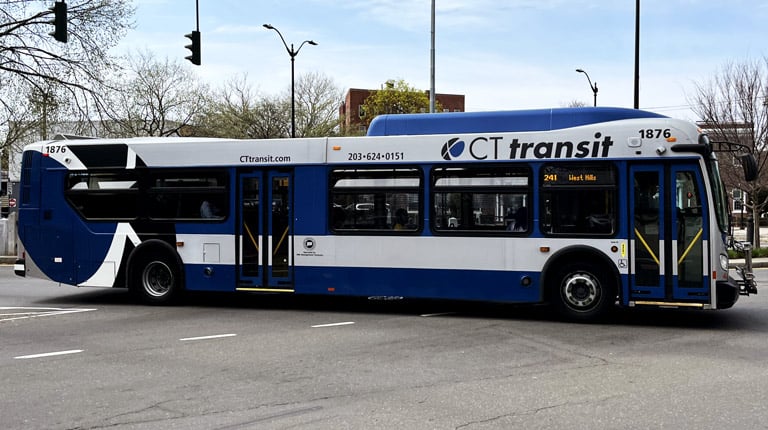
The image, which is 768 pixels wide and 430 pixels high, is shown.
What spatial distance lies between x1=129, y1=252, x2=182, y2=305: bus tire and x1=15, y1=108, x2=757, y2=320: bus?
0.02 meters

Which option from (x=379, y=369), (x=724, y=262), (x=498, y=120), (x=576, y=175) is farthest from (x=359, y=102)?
(x=379, y=369)

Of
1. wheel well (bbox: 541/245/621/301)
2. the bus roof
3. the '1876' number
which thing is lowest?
wheel well (bbox: 541/245/621/301)

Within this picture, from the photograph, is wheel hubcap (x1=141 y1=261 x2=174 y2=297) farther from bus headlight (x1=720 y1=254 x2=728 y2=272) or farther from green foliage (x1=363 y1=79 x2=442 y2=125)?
green foliage (x1=363 y1=79 x2=442 y2=125)

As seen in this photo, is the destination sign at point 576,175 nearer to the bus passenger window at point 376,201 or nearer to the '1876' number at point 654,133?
the '1876' number at point 654,133

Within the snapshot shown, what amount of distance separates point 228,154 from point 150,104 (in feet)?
123

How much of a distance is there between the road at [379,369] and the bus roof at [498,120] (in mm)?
2837

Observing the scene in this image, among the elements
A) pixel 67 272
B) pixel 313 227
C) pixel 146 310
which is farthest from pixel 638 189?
pixel 67 272

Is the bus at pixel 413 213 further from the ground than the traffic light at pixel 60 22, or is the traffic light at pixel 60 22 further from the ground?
the traffic light at pixel 60 22

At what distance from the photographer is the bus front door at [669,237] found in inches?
390

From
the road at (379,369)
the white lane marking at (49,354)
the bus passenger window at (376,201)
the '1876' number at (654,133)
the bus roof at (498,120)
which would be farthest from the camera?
the bus passenger window at (376,201)

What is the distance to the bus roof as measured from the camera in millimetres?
10672

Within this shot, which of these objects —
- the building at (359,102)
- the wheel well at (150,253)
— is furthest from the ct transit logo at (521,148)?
the building at (359,102)

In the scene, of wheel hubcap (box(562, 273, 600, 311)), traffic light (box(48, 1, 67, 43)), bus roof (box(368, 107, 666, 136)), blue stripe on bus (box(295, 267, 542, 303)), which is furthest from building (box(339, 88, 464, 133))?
wheel hubcap (box(562, 273, 600, 311))

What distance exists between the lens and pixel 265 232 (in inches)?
470
